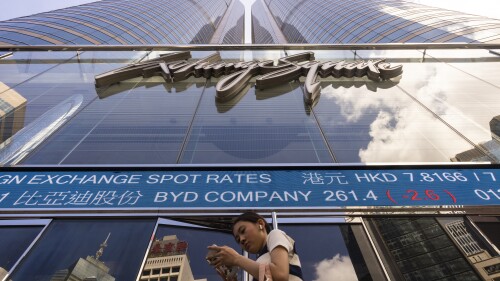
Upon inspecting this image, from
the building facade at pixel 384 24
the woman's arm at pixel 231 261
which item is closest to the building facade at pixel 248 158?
the woman's arm at pixel 231 261

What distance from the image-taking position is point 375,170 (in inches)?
239

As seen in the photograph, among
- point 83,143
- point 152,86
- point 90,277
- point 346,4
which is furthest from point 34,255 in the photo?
point 346,4

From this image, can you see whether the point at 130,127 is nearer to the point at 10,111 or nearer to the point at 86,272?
the point at 10,111

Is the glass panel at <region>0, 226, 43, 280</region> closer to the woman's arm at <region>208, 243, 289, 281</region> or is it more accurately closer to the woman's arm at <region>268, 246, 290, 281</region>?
Result: the woman's arm at <region>208, 243, 289, 281</region>

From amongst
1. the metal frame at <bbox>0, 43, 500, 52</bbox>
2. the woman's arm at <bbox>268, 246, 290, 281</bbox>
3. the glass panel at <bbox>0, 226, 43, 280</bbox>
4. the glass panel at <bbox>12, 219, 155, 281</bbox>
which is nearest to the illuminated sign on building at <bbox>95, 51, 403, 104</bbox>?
the metal frame at <bbox>0, 43, 500, 52</bbox>

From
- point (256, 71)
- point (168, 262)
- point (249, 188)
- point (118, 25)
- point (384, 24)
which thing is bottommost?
point (168, 262)

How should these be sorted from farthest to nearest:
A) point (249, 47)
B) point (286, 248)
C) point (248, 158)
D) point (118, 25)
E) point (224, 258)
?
1. point (118, 25)
2. point (249, 47)
3. point (248, 158)
4. point (286, 248)
5. point (224, 258)

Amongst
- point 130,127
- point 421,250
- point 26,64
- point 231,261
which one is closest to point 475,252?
point 421,250

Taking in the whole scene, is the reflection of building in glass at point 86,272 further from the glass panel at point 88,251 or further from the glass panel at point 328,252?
the glass panel at point 328,252

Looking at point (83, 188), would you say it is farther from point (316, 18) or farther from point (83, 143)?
point (316, 18)

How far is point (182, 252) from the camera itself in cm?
470

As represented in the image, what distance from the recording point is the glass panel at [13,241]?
4.66 m

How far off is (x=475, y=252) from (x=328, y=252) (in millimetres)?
1977

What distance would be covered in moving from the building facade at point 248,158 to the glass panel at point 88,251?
22mm
